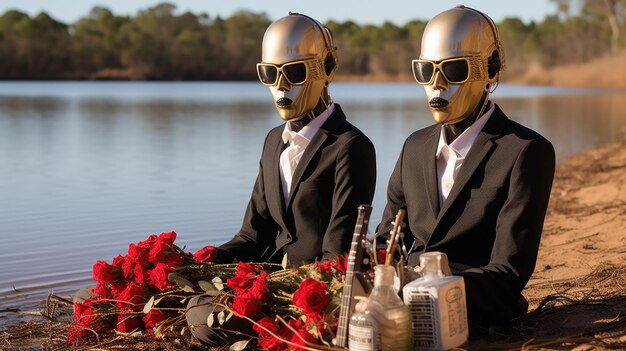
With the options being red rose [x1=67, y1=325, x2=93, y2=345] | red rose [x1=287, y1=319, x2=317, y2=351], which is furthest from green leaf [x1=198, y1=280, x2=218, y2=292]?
red rose [x1=67, y1=325, x2=93, y2=345]

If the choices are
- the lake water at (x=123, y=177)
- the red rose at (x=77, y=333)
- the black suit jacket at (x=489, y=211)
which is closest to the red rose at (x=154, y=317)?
the red rose at (x=77, y=333)

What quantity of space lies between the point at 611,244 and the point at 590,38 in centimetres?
8252

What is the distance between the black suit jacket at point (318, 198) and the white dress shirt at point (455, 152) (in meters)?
0.53

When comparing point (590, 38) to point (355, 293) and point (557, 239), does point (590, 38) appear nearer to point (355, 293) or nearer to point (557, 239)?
point (557, 239)

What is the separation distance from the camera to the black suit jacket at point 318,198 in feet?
17.6

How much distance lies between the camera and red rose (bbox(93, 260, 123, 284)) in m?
5.35

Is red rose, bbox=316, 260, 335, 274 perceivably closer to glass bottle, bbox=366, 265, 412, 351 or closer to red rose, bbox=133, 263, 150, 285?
glass bottle, bbox=366, 265, 412, 351

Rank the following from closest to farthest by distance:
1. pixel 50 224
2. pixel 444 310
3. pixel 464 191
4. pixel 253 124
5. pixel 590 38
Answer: pixel 444 310 < pixel 464 191 < pixel 50 224 < pixel 253 124 < pixel 590 38

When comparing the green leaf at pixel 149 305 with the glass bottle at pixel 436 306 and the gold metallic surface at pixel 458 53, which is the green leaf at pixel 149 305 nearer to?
the glass bottle at pixel 436 306

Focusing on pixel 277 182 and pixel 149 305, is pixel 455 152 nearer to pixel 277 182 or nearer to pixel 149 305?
pixel 277 182

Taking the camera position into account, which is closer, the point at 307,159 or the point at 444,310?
the point at 444,310

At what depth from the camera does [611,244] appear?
8281mm

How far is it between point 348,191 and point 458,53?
90 centimetres

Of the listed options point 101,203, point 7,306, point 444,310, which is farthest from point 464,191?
point 101,203
